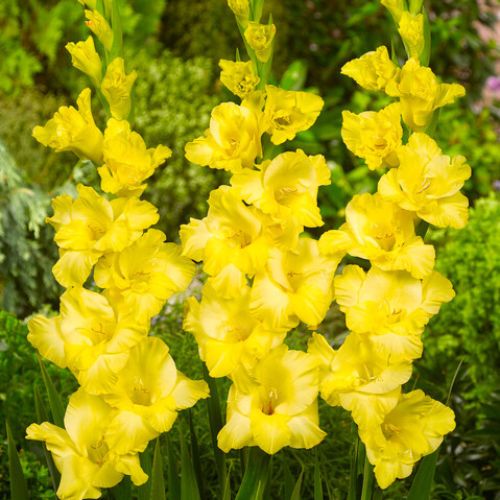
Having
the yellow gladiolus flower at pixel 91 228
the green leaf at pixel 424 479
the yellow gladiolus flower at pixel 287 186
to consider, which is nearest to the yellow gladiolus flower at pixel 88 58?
the yellow gladiolus flower at pixel 91 228

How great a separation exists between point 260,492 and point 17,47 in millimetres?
4578

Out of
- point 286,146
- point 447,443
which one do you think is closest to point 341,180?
point 286,146

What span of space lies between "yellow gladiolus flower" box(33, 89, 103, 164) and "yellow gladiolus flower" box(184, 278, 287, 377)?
0.27 metres

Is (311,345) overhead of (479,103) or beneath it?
overhead

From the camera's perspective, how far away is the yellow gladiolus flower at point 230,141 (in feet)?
4.86

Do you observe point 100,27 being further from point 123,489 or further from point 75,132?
point 123,489

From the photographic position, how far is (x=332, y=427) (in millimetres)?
2602

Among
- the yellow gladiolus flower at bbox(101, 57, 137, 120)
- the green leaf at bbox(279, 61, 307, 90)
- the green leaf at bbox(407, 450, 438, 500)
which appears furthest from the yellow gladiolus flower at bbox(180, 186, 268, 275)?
the green leaf at bbox(279, 61, 307, 90)

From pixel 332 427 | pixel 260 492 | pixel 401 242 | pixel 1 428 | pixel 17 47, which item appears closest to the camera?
pixel 401 242

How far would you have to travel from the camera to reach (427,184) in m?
1.46

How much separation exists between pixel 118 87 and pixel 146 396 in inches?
18.1

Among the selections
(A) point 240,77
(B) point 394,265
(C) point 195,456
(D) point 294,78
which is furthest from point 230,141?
(D) point 294,78

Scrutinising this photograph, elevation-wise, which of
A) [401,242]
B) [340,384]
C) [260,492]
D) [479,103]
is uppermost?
[401,242]

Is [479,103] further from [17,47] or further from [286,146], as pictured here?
[17,47]
